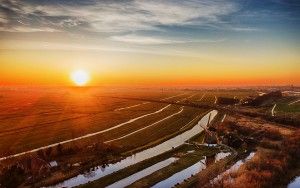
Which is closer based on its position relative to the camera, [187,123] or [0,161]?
[0,161]

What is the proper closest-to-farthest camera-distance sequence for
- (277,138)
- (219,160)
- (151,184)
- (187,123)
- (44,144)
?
1. (151,184)
2. (219,160)
3. (44,144)
4. (277,138)
5. (187,123)

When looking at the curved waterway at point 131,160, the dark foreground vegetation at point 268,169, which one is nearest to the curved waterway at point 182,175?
the dark foreground vegetation at point 268,169

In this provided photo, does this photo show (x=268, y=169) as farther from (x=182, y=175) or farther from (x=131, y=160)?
(x=131, y=160)

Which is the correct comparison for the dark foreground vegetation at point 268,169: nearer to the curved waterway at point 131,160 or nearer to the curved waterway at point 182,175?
the curved waterway at point 182,175

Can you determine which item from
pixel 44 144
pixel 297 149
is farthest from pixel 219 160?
pixel 44 144

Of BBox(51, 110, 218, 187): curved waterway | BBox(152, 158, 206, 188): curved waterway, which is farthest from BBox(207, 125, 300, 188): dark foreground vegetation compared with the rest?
BBox(51, 110, 218, 187): curved waterway

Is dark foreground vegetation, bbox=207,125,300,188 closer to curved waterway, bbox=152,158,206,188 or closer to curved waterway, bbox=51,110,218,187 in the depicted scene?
curved waterway, bbox=152,158,206,188

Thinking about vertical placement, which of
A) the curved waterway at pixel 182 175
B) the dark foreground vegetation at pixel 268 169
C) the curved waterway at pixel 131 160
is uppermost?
the dark foreground vegetation at pixel 268 169

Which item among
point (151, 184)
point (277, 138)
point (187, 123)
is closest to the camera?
point (151, 184)

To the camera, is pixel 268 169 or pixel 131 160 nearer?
pixel 268 169

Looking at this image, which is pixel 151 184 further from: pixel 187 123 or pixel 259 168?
pixel 187 123

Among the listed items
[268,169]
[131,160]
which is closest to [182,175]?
[131,160]
